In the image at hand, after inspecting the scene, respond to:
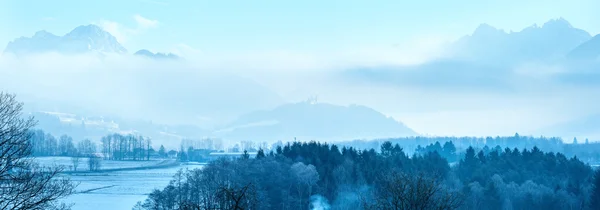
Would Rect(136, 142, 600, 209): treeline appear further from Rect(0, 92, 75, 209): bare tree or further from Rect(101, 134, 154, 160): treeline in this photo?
Rect(101, 134, 154, 160): treeline

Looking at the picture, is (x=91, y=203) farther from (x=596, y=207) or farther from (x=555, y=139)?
(x=555, y=139)

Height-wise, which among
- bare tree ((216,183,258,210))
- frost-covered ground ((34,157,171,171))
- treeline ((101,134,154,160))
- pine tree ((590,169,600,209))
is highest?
treeline ((101,134,154,160))

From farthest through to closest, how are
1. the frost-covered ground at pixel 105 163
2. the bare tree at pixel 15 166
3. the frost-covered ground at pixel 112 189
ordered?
the frost-covered ground at pixel 105 163 → the frost-covered ground at pixel 112 189 → the bare tree at pixel 15 166

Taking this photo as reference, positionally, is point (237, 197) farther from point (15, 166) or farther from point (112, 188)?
point (112, 188)

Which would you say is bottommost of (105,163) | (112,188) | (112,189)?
(112,189)

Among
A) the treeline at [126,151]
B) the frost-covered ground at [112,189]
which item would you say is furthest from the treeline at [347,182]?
the treeline at [126,151]

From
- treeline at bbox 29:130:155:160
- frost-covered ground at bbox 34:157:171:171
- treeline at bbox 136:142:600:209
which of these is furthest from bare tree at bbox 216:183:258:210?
treeline at bbox 29:130:155:160

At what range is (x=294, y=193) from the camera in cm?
5459

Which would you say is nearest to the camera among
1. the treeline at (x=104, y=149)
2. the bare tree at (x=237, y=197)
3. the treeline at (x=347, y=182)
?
the bare tree at (x=237, y=197)

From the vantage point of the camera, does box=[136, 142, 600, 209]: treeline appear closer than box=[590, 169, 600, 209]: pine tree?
No

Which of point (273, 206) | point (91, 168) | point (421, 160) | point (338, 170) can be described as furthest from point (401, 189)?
point (91, 168)

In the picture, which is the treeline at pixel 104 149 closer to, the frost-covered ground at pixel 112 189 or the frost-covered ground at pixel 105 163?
the frost-covered ground at pixel 105 163

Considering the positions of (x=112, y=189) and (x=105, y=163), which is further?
(x=105, y=163)

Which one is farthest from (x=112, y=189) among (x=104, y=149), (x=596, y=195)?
(x=104, y=149)
